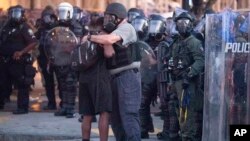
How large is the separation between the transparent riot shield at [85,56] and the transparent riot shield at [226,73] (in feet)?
4.29

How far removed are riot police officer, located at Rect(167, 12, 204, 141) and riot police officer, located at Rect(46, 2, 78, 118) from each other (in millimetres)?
2900

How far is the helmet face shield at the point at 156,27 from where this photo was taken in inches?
361

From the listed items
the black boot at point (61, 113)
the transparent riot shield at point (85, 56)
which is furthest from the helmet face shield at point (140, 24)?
the black boot at point (61, 113)

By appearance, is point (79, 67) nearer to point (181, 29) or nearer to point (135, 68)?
point (135, 68)

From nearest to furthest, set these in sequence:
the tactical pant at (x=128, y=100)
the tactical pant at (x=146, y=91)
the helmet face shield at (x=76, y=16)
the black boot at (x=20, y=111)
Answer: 1. the tactical pant at (x=128, y=100)
2. the tactical pant at (x=146, y=91)
3. the helmet face shield at (x=76, y=16)
4. the black boot at (x=20, y=111)

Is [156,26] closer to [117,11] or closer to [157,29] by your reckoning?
[157,29]

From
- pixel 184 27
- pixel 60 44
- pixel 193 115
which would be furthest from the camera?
pixel 60 44

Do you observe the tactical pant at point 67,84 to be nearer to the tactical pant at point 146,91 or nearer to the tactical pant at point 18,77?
the tactical pant at point 18,77

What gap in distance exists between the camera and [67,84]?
10.6 m

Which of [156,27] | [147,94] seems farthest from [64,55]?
[147,94]

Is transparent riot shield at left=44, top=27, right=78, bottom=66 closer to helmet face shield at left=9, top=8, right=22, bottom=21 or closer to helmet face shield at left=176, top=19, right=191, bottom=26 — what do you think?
helmet face shield at left=9, top=8, right=22, bottom=21

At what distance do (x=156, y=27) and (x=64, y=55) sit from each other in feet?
6.35

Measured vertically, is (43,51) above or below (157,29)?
below

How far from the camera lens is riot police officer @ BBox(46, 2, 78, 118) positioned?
33.9 ft
